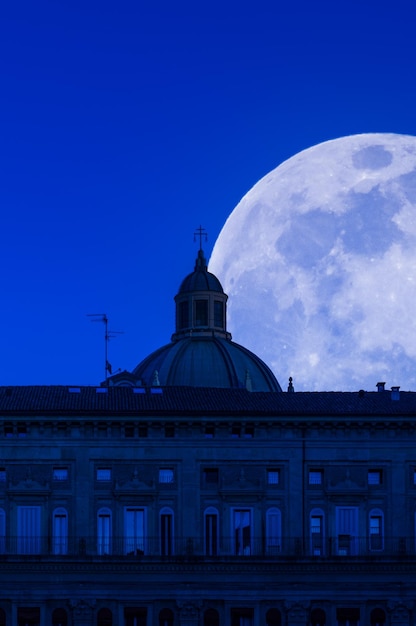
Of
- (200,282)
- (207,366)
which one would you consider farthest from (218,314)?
(207,366)

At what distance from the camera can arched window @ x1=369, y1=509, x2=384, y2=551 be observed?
246ft

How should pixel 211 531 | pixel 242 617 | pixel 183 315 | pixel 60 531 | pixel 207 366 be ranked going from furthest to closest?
pixel 183 315 < pixel 207 366 < pixel 211 531 < pixel 60 531 < pixel 242 617

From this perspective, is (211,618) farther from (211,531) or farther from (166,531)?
(166,531)

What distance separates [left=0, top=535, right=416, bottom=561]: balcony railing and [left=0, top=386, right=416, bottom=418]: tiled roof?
17.2 feet

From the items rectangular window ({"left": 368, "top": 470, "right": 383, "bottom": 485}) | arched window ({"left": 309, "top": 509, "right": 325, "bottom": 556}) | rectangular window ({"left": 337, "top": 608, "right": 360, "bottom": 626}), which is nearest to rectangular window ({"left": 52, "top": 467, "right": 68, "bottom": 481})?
arched window ({"left": 309, "top": 509, "right": 325, "bottom": 556})

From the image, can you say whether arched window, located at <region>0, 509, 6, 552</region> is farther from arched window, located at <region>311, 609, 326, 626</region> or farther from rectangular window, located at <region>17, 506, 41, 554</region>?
arched window, located at <region>311, 609, 326, 626</region>

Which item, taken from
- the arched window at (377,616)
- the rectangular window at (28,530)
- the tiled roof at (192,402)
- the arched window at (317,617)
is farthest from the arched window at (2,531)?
the arched window at (377,616)

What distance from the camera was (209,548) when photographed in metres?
74.6

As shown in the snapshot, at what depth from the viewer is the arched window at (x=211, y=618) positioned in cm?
7288

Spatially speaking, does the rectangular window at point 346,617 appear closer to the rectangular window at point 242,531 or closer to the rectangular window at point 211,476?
the rectangular window at point 242,531

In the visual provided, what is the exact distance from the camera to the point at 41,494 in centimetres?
7431

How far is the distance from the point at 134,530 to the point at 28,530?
14.4ft

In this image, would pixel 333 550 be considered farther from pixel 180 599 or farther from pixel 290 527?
pixel 180 599

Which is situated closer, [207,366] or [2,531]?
[2,531]
